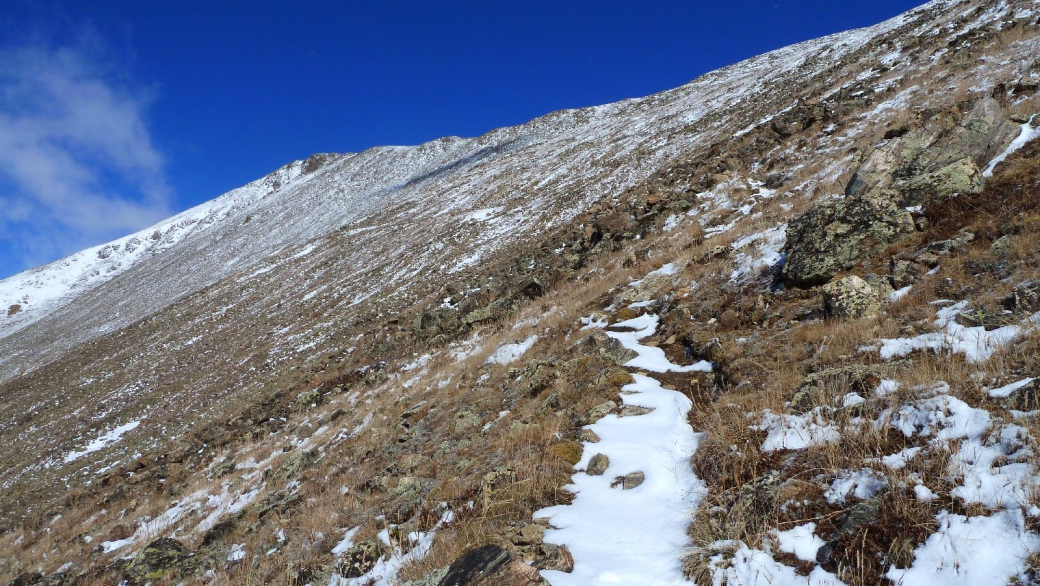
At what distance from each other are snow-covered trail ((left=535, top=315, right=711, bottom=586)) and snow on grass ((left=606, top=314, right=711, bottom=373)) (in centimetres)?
77

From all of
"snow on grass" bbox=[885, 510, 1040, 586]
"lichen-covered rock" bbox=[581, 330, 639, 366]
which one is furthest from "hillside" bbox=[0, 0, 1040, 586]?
"lichen-covered rock" bbox=[581, 330, 639, 366]

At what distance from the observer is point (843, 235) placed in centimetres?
759

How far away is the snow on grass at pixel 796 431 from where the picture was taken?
4.00 meters

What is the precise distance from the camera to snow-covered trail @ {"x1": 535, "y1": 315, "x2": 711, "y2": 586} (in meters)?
3.45

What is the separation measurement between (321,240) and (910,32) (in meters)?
48.4

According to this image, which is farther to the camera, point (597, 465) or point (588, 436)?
point (588, 436)

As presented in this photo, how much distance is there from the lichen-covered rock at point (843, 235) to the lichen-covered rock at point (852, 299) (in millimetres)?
1049

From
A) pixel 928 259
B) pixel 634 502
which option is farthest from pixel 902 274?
pixel 634 502

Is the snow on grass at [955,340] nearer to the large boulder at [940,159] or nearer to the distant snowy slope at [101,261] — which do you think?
the large boulder at [940,159]

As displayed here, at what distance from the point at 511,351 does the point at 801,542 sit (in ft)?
27.0

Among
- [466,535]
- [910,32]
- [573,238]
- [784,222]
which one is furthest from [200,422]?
[910,32]

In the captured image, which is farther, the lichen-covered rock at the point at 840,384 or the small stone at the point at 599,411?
the small stone at the point at 599,411

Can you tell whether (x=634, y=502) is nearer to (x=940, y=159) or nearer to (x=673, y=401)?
(x=673, y=401)

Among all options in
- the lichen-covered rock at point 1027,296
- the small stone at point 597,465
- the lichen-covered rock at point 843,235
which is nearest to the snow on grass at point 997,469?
the lichen-covered rock at point 1027,296
